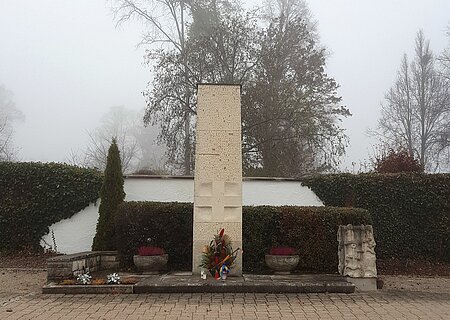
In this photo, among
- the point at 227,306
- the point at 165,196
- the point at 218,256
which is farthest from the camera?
the point at 165,196

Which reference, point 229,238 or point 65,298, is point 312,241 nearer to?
point 229,238

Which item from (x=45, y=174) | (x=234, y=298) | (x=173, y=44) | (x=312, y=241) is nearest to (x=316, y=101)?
(x=173, y=44)

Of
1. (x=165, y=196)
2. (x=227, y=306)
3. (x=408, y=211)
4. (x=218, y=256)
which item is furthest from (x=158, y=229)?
(x=408, y=211)

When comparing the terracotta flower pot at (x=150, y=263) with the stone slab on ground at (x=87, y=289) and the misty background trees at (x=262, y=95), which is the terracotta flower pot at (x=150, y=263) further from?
the misty background trees at (x=262, y=95)

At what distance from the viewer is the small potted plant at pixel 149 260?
8938 millimetres

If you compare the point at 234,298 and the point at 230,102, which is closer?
the point at 234,298

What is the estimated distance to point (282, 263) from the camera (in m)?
8.87

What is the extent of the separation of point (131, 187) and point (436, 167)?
1865cm

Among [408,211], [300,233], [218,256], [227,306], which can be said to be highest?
[408,211]

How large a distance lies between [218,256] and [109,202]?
3800mm

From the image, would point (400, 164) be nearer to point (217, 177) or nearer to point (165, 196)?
point (165, 196)

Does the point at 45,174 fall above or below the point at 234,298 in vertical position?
above

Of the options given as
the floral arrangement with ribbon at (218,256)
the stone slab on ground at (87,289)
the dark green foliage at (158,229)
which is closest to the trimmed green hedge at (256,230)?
the dark green foliage at (158,229)

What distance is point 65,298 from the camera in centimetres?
714
